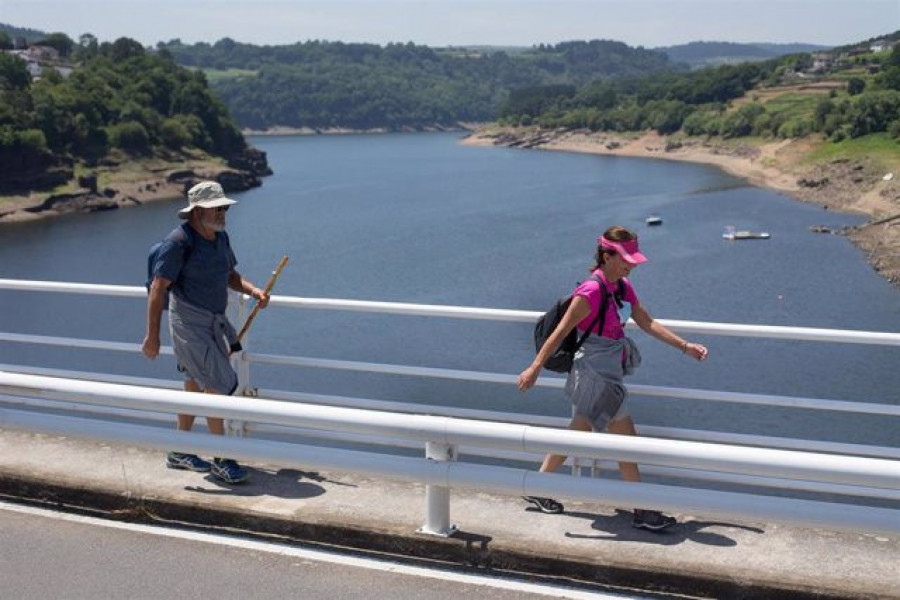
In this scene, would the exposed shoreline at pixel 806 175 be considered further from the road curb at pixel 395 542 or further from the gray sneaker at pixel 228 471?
the road curb at pixel 395 542

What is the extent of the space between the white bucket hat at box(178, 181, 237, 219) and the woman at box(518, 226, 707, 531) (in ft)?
6.53

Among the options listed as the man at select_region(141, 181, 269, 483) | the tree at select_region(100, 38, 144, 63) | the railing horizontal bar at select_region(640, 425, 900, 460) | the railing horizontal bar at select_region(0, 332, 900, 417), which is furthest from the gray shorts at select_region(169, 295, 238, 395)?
the tree at select_region(100, 38, 144, 63)

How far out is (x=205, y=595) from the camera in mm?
5148

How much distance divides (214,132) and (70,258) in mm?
65177

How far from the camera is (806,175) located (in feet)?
366

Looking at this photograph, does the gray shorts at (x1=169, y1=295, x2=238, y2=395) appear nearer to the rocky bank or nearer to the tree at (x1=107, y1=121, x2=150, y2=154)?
the rocky bank

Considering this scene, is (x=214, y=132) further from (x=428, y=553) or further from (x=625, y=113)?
(x=428, y=553)

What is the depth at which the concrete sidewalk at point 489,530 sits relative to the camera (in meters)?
5.25

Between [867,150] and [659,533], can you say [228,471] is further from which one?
[867,150]

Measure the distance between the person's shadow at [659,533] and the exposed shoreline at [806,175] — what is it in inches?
2193

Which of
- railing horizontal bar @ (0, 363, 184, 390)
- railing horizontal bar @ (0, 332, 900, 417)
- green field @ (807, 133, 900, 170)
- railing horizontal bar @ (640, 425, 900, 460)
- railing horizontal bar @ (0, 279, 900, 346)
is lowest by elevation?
green field @ (807, 133, 900, 170)

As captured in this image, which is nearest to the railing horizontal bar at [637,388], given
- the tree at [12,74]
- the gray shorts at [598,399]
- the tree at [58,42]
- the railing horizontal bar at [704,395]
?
the railing horizontal bar at [704,395]

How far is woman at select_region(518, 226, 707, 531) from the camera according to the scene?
6.04 metres

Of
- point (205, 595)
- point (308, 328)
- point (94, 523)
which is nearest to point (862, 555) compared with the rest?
point (205, 595)
